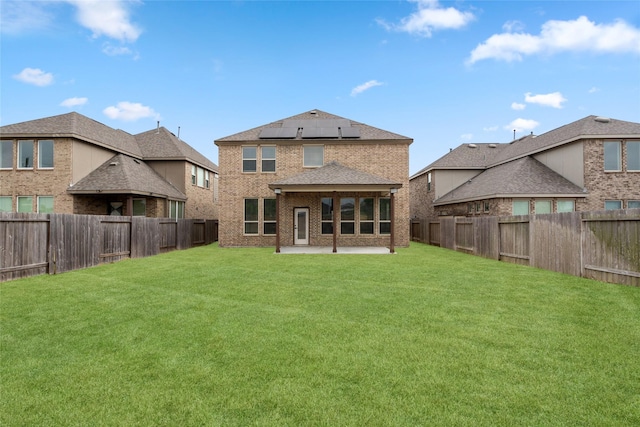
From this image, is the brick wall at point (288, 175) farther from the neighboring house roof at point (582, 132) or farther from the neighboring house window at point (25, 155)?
the neighboring house window at point (25, 155)

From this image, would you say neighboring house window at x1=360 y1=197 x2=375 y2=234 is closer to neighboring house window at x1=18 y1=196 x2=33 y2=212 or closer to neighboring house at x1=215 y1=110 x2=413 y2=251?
neighboring house at x1=215 y1=110 x2=413 y2=251

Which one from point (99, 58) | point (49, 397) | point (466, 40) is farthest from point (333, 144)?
point (49, 397)

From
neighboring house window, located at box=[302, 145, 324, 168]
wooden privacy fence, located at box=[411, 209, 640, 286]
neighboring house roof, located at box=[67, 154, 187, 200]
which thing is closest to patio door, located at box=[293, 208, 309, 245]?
neighboring house window, located at box=[302, 145, 324, 168]

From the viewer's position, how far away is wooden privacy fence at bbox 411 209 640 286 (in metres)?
8.15

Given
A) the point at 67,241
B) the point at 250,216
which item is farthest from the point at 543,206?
the point at 67,241

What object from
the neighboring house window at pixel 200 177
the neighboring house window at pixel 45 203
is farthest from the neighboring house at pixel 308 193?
the neighboring house window at pixel 45 203

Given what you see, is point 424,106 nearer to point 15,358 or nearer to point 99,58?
point 99,58

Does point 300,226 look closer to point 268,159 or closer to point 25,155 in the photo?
point 268,159

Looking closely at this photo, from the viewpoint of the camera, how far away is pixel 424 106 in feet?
80.9

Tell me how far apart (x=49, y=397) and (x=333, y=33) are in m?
21.5

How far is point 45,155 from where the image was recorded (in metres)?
18.9

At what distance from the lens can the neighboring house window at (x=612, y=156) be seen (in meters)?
18.8

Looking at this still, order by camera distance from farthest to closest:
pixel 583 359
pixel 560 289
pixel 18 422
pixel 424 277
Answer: pixel 424 277, pixel 560 289, pixel 583 359, pixel 18 422

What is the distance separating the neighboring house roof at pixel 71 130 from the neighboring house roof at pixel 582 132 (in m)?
26.9
